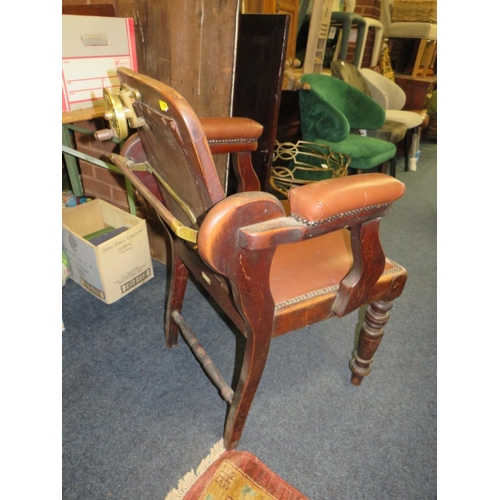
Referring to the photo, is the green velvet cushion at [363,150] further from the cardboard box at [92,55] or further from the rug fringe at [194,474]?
the rug fringe at [194,474]

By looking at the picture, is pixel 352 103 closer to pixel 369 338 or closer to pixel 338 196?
pixel 369 338

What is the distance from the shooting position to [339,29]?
3148 mm

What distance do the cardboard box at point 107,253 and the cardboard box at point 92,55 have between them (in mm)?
506

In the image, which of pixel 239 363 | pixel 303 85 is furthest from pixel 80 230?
pixel 303 85

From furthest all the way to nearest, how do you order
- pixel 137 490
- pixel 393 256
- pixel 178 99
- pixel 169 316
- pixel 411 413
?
pixel 393 256, pixel 169 316, pixel 411 413, pixel 137 490, pixel 178 99

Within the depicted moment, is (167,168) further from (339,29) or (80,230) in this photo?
(339,29)

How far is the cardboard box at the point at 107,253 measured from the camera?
59.4 inches

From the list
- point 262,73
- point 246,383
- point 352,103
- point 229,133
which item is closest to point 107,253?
point 229,133

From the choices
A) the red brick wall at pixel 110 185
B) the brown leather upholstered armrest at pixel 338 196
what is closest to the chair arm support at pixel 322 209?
the brown leather upholstered armrest at pixel 338 196

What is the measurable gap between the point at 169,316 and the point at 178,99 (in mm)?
937

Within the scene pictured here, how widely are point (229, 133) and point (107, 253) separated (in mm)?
767

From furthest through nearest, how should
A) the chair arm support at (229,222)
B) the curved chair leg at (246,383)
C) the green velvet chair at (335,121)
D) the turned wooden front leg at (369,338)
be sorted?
the green velvet chair at (335,121), the turned wooden front leg at (369,338), the curved chair leg at (246,383), the chair arm support at (229,222)

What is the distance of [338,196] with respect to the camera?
0.68 m

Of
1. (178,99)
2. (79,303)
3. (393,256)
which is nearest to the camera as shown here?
(178,99)
